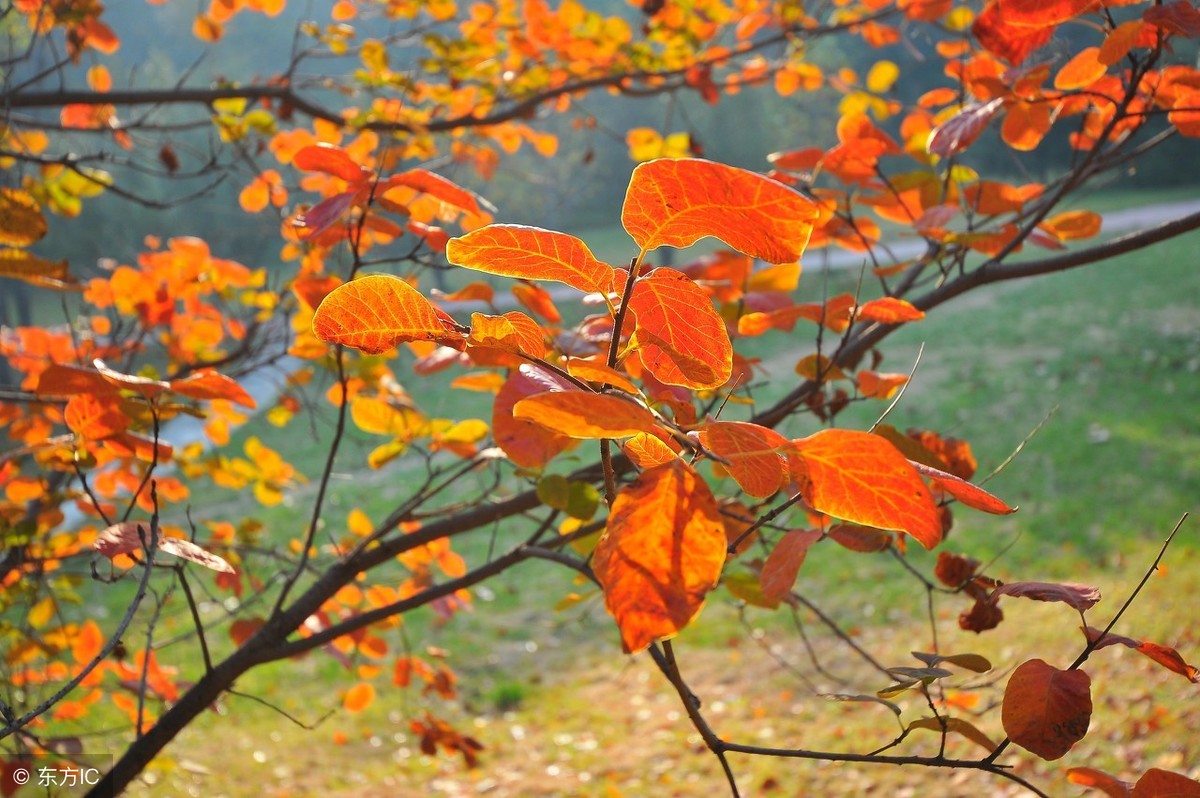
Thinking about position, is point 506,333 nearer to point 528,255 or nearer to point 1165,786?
point 528,255

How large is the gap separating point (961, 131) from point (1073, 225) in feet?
1.05

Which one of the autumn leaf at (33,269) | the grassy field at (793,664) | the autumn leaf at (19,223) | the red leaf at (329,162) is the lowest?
the grassy field at (793,664)

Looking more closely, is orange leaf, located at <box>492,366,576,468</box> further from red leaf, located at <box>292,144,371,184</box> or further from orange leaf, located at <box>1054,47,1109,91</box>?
orange leaf, located at <box>1054,47,1109,91</box>

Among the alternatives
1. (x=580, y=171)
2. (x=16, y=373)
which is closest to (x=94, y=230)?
(x=16, y=373)

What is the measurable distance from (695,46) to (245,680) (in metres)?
3.61

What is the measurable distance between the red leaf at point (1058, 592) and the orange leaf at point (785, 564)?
129 mm

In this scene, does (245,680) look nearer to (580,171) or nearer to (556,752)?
(556,752)

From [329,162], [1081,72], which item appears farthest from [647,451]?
[1081,72]

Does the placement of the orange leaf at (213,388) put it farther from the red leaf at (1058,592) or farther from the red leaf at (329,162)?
the red leaf at (1058,592)

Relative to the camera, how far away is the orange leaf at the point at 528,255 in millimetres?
468

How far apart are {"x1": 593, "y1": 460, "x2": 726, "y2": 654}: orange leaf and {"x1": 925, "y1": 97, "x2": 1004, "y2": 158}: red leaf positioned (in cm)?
63

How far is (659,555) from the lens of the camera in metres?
A: 0.41

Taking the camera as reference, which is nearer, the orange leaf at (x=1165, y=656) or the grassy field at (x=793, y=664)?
the orange leaf at (x=1165, y=656)

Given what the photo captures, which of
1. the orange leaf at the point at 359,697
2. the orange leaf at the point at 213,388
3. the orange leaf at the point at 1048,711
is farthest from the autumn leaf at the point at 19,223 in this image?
the orange leaf at the point at 359,697
